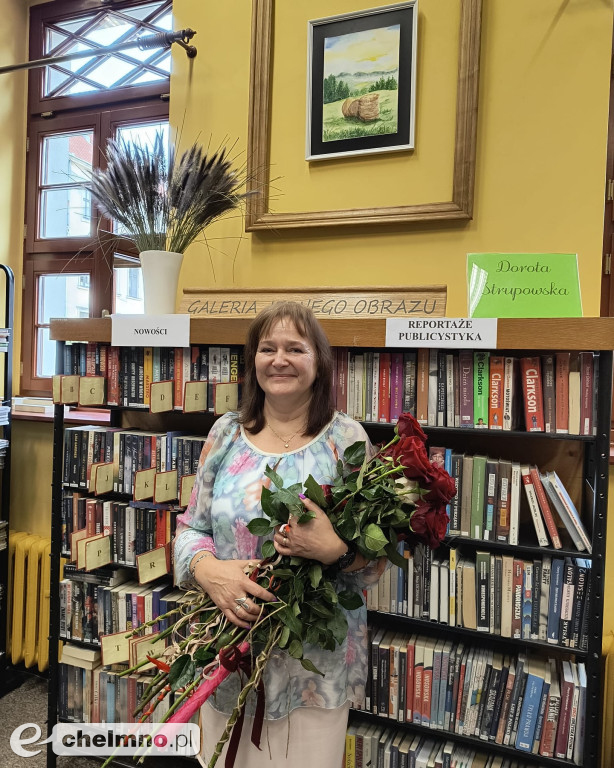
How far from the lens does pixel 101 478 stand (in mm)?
1835

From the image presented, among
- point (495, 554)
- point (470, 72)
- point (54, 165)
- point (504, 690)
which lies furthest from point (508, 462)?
point (54, 165)

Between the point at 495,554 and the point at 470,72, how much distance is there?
146cm

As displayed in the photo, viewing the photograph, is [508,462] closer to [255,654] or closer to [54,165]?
[255,654]

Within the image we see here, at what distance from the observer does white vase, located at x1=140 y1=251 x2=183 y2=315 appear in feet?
5.83

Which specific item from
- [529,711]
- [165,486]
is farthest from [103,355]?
[529,711]

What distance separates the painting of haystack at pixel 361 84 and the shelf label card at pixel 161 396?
1015 millimetres

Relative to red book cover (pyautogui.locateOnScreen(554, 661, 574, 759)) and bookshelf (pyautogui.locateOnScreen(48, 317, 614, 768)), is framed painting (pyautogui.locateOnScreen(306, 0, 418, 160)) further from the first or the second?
red book cover (pyautogui.locateOnScreen(554, 661, 574, 759))

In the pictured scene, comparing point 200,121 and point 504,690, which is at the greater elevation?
point 200,121

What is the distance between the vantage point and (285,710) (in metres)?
1.19

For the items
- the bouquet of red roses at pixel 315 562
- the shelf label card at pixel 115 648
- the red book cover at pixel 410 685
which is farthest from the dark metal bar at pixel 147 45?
the red book cover at pixel 410 685

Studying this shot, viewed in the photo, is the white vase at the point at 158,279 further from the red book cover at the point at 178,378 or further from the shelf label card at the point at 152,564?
the shelf label card at the point at 152,564

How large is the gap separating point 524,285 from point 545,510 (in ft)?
1.97

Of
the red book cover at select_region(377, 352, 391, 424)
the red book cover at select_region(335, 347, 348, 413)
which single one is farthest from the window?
the red book cover at select_region(377, 352, 391, 424)

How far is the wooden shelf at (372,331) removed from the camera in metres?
1.33
